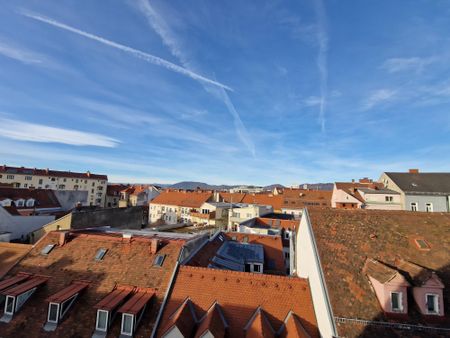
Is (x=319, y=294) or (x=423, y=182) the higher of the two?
(x=423, y=182)

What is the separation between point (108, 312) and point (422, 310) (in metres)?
13.8

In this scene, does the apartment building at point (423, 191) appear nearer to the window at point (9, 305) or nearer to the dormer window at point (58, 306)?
the dormer window at point (58, 306)

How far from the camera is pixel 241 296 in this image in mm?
13086

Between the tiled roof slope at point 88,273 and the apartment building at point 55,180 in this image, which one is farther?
the apartment building at point 55,180

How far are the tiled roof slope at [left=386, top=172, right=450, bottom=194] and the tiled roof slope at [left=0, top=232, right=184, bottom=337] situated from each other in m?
38.3

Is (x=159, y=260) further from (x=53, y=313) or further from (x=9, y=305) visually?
(x=9, y=305)

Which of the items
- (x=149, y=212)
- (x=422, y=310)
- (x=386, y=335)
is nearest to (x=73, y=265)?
(x=386, y=335)

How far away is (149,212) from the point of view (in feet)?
258

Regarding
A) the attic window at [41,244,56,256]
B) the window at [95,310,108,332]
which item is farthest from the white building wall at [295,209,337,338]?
the attic window at [41,244,56,256]

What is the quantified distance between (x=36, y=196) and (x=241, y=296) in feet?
170

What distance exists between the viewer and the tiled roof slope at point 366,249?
973cm

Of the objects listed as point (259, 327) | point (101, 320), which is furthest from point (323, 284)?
point (101, 320)

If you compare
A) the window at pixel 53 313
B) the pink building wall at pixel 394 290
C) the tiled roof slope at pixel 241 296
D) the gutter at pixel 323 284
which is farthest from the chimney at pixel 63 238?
the pink building wall at pixel 394 290

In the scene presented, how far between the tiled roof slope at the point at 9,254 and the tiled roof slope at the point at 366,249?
20.2 m
